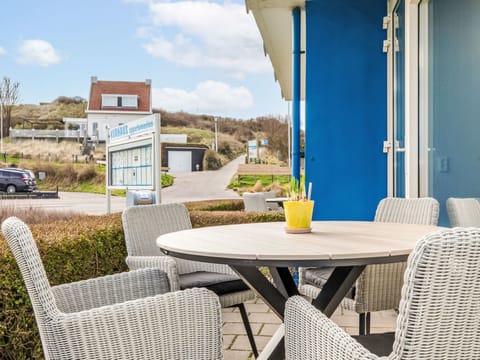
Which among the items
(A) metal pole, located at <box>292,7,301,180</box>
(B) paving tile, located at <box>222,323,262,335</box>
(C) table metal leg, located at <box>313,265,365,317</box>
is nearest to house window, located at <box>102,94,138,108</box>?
(A) metal pole, located at <box>292,7,301,180</box>

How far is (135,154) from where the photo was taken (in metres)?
4.63

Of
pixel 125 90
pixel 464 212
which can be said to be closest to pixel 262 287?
pixel 464 212

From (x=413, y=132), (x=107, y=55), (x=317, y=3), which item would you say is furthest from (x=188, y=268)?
(x=107, y=55)

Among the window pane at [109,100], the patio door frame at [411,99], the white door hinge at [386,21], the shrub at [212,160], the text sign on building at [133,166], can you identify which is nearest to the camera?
the patio door frame at [411,99]

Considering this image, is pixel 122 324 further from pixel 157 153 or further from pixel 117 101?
pixel 117 101

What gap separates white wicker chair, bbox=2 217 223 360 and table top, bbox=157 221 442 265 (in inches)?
6.5

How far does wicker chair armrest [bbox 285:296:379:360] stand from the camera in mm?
1107

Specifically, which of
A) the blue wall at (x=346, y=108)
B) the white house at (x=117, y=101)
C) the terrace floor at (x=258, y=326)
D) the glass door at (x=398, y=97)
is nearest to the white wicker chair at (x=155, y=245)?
the terrace floor at (x=258, y=326)

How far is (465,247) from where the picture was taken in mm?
951

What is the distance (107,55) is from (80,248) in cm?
1917

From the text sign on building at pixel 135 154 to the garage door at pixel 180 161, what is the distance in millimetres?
7527

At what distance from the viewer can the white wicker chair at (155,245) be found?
2.28m

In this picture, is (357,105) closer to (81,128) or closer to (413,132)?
(413,132)

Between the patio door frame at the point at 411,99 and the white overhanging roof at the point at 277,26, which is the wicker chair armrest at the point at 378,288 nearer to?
the patio door frame at the point at 411,99
